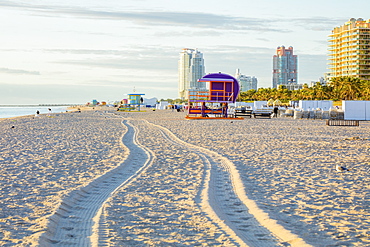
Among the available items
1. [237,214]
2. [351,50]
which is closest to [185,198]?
[237,214]

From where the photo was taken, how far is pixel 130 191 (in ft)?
22.3

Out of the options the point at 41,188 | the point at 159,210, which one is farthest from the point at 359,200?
the point at 41,188

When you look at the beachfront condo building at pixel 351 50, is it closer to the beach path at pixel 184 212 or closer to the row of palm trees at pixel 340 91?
the row of palm trees at pixel 340 91

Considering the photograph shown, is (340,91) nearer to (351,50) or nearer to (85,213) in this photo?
(351,50)

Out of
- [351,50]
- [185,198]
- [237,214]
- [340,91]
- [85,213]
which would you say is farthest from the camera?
[351,50]

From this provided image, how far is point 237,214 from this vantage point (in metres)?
5.34

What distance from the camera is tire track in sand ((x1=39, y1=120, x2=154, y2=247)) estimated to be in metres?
4.37

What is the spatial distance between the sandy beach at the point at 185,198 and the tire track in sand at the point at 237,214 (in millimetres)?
12

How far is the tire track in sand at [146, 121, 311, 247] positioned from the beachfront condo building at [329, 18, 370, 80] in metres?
→ 140

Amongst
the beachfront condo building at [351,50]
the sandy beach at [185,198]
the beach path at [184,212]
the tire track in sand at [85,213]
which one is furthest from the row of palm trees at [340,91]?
the tire track in sand at [85,213]

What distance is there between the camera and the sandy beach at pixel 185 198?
4.48 m

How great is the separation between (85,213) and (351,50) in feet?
489

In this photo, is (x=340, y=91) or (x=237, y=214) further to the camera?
(x=340, y=91)

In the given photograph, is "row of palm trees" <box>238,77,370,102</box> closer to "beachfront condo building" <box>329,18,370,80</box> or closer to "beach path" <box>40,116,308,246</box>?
"beachfront condo building" <box>329,18,370,80</box>
